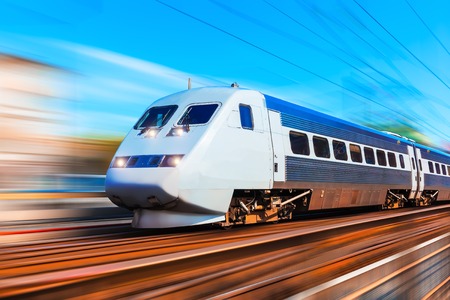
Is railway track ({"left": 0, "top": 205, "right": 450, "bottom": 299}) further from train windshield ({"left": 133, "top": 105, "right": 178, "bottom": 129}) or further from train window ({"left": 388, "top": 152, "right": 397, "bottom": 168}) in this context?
train window ({"left": 388, "top": 152, "right": 397, "bottom": 168})

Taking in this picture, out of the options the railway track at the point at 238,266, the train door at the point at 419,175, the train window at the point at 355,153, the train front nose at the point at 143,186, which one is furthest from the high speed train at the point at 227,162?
the train door at the point at 419,175

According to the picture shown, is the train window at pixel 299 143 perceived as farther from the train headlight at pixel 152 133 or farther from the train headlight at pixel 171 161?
the train headlight at pixel 171 161

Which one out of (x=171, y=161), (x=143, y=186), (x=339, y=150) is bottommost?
(x=143, y=186)

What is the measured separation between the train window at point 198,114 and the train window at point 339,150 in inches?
163

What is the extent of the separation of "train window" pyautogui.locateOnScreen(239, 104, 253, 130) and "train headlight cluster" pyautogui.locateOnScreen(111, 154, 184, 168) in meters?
1.49

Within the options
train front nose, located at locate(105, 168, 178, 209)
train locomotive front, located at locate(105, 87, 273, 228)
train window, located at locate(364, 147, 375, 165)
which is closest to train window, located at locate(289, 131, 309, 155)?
train locomotive front, located at locate(105, 87, 273, 228)

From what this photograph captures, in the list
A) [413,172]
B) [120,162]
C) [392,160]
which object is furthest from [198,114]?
[413,172]

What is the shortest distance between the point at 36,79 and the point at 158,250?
22.0ft

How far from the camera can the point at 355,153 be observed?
11.1m

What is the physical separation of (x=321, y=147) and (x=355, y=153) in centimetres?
201

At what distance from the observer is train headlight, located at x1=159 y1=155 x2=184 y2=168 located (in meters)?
6.29

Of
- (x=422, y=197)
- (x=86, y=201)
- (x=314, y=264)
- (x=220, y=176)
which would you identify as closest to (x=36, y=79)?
(x=86, y=201)

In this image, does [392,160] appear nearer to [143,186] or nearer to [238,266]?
[143,186]

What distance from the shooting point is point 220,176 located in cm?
669
